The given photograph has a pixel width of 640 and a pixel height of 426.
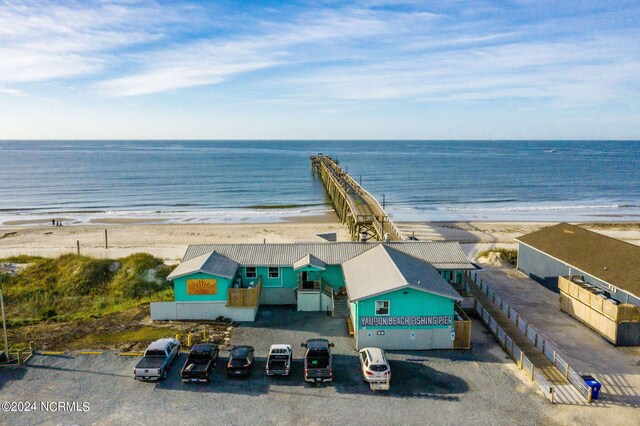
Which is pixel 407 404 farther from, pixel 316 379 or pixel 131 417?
pixel 131 417

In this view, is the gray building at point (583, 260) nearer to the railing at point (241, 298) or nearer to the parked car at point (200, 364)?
the railing at point (241, 298)

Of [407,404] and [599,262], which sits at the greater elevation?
[599,262]

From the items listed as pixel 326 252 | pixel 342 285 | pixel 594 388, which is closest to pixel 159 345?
→ pixel 342 285

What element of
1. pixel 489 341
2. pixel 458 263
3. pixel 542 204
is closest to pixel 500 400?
pixel 489 341

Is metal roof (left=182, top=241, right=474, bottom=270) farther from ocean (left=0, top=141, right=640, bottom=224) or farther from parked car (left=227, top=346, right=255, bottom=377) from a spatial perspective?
ocean (left=0, top=141, right=640, bottom=224)

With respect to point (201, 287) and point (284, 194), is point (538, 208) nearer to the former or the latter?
point (284, 194)
